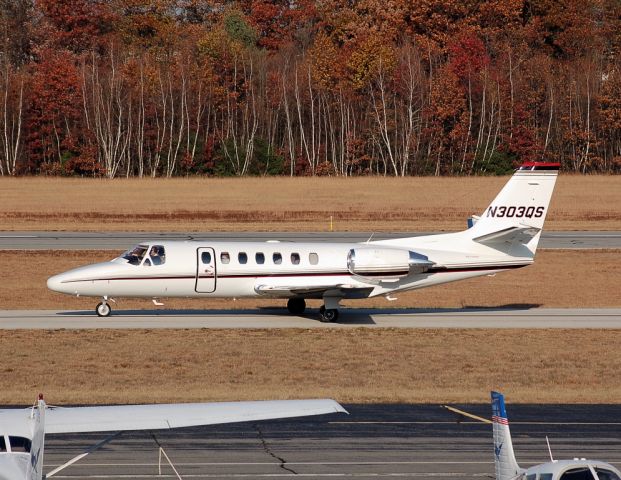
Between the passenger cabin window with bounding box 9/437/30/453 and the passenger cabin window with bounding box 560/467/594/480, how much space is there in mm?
7130

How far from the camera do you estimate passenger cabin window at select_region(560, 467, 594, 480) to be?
14.8 meters

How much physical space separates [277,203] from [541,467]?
71847mm

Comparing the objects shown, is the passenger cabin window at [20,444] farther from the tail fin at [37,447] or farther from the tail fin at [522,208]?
the tail fin at [522,208]

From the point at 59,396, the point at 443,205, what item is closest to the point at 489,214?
the point at 59,396

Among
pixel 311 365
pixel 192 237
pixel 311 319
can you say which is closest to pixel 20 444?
pixel 311 365

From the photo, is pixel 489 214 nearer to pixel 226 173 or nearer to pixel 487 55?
pixel 226 173

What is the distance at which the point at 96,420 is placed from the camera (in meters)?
15.6

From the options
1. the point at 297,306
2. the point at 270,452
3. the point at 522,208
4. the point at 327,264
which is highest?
the point at 522,208

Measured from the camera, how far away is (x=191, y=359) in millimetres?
30875

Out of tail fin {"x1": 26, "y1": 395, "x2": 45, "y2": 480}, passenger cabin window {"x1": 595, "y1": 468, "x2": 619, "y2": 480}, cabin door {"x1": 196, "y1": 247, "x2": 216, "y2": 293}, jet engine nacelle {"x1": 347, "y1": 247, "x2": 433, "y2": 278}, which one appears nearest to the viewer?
tail fin {"x1": 26, "y1": 395, "x2": 45, "y2": 480}

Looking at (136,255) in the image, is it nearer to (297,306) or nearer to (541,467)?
(297,306)

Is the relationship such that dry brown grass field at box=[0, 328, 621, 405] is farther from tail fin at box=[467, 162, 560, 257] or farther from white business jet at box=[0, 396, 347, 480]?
white business jet at box=[0, 396, 347, 480]

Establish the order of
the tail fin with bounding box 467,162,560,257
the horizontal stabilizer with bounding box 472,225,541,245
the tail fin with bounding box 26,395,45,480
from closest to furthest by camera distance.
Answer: the tail fin with bounding box 26,395,45,480, the horizontal stabilizer with bounding box 472,225,541,245, the tail fin with bounding box 467,162,560,257

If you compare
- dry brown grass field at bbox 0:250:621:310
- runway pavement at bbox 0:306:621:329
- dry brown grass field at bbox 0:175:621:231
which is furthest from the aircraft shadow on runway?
dry brown grass field at bbox 0:175:621:231
